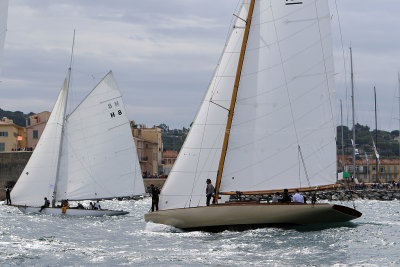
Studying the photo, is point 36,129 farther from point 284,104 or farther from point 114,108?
point 284,104

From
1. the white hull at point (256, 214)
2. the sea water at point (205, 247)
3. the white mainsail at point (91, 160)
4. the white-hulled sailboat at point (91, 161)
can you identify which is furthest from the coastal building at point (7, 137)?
the white hull at point (256, 214)

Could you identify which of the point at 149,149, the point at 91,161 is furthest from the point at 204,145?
the point at 149,149

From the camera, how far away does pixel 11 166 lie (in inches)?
3826

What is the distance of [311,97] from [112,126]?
23.4 metres

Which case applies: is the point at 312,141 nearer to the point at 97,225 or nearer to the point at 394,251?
the point at 394,251

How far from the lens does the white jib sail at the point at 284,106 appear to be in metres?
33.9

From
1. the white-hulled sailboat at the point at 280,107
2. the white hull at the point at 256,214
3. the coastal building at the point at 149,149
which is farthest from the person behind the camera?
the coastal building at the point at 149,149

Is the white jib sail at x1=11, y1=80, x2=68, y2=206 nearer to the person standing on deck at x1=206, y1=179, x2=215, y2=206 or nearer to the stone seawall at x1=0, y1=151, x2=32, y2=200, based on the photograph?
the person standing on deck at x1=206, y1=179, x2=215, y2=206

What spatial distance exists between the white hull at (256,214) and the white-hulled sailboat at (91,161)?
22.2 m

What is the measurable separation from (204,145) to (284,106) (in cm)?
355

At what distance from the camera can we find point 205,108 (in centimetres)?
3475

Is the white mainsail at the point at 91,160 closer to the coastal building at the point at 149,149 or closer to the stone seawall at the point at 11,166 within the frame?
the stone seawall at the point at 11,166

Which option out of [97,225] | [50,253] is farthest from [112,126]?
[50,253]

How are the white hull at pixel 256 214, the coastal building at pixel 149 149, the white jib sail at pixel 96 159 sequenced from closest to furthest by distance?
the white hull at pixel 256 214 < the white jib sail at pixel 96 159 < the coastal building at pixel 149 149
